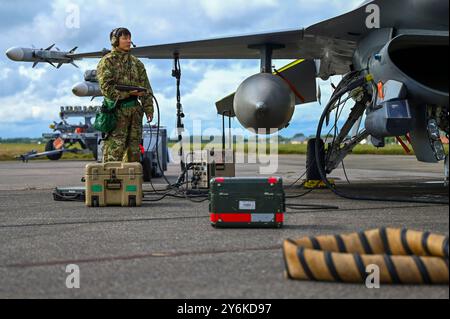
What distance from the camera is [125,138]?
804cm

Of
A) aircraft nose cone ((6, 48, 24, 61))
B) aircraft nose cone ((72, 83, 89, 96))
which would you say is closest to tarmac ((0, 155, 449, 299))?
aircraft nose cone ((6, 48, 24, 61))

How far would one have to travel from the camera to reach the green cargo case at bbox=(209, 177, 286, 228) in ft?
18.0

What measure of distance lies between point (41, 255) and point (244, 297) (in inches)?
72.9

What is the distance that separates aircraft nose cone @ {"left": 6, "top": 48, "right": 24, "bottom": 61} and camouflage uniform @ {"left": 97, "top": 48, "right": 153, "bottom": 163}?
236 inches

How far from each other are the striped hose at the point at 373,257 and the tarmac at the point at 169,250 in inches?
2.5

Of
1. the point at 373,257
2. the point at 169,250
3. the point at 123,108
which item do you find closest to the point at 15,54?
the point at 123,108

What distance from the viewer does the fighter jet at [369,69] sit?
6551 mm

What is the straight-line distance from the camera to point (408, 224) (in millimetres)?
5586

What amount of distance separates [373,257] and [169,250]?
1617mm

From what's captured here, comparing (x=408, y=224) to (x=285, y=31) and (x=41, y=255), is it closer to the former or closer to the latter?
(x=41, y=255)

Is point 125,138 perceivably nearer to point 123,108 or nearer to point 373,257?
point 123,108

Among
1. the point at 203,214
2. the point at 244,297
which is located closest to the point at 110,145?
the point at 203,214
